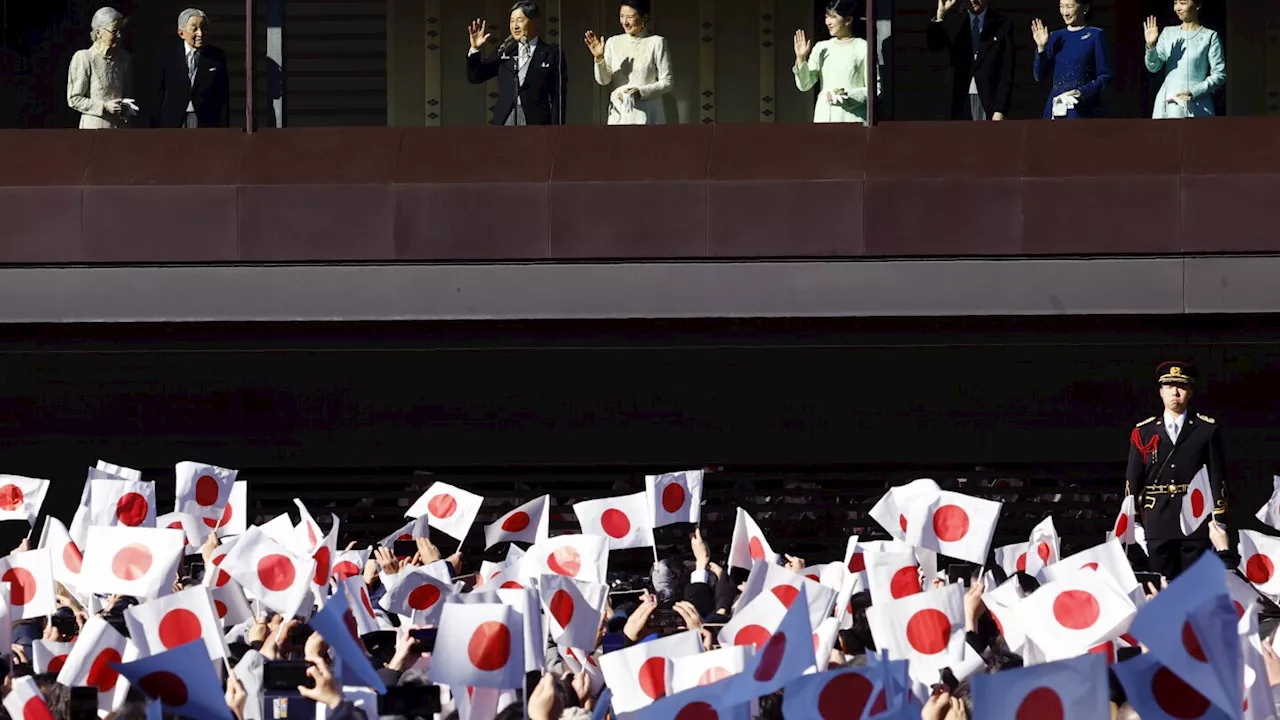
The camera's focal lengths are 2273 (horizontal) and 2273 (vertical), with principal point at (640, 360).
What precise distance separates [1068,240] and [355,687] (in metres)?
9.42

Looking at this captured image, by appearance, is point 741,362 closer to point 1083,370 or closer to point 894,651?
point 1083,370

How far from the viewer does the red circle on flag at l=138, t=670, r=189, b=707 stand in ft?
23.5

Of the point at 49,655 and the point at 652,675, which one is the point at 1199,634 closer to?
the point at 652,675

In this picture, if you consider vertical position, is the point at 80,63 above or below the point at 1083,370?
above

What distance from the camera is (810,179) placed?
1686cm

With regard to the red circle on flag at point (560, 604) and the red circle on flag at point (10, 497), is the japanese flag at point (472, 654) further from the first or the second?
the red circle on flag at point (10, 497)

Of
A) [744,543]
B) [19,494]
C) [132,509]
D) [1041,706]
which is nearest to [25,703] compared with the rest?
[1041,706]

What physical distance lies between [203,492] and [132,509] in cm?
114

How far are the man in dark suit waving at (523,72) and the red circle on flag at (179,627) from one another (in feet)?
28.7

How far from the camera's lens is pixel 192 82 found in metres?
17.3

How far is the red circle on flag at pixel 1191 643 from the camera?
680cm

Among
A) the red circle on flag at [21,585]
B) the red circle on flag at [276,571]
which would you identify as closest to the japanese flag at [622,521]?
the red circle on flag at [276,571]

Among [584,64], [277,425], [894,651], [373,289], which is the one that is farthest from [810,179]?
[894,651]

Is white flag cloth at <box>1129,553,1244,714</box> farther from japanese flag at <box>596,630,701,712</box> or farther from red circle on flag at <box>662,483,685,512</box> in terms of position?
red circle on flag at <box>662,483,685,512</box>
